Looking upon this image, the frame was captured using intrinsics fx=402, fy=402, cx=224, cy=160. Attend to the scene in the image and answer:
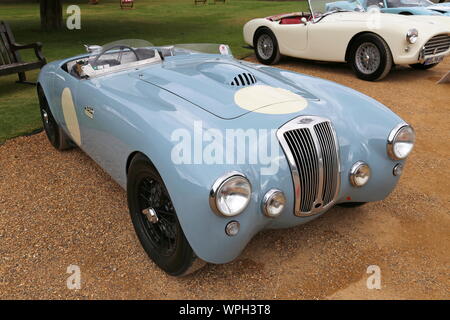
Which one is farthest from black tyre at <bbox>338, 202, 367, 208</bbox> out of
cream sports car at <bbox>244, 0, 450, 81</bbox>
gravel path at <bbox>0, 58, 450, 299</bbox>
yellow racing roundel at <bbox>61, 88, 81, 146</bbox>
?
cream sports car at <bbox>244, 0, 450, 81</bbox>

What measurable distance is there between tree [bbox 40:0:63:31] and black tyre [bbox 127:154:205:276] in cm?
1198

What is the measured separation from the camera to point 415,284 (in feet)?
8.22

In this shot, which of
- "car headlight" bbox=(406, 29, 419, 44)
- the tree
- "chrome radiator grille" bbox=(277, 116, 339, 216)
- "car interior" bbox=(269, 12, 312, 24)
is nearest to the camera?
"chrome radiator grille" bbox=(277, 116, 339, 216)

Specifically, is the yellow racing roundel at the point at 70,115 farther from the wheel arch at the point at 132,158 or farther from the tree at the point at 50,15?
the tree at the point at 50,15

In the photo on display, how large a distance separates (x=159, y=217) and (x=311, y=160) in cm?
102

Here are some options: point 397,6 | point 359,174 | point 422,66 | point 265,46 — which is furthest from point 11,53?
point 397,6

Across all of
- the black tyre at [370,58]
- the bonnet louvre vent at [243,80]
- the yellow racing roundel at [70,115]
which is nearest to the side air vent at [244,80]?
the bonnet louvre vent at [243,80]

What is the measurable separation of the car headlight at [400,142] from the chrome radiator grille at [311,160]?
41cm

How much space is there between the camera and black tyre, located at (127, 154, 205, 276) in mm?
2373

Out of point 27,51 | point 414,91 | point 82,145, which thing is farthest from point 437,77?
point 27,51

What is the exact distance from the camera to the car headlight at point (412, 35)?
6344mm

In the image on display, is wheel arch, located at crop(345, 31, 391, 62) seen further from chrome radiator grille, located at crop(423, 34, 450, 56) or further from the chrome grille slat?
the chrome grille slat

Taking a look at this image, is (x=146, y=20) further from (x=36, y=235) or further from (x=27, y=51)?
(x=36, y=235)
